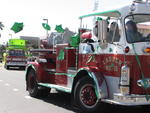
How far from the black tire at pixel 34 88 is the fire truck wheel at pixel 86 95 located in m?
2.99

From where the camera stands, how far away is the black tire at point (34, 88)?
10.9 meters

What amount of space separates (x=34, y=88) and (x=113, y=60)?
14.6 ft

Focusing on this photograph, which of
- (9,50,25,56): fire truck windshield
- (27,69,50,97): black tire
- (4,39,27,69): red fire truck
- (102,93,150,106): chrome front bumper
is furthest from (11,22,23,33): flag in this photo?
(9,50,25,56): fire truck windshield

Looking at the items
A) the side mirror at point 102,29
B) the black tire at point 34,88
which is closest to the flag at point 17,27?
the black tire at point 34,88

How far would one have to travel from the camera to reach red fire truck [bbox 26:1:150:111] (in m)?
6.88

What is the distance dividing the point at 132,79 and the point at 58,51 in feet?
11.2

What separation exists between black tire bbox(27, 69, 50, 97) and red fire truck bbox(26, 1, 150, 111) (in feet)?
7.14

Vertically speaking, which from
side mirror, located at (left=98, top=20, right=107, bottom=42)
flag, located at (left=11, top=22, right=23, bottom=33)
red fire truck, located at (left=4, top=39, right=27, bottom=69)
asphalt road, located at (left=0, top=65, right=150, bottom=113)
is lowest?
asphalt road, located at (left=0, top=65, right=150, bottom=113)

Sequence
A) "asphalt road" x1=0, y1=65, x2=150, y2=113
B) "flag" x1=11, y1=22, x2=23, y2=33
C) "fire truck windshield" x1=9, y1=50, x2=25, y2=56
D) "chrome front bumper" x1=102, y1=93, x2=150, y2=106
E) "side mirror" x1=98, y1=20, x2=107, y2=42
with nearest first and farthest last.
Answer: "chrome front bumper" x1=102, y1=93, x2=150, y2=106
"side mirror" x1=98, y1=20, x2=107, y2=42
"asphalt road" x1=0, y1=65, x2=150, y2=113
"flag" x1=11, y1=22, x2=23, y2=33
"fire truck windshield" x1=9, y1=50, x2=25, y2=56

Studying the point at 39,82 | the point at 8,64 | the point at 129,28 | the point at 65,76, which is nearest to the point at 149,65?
the point at 129,28

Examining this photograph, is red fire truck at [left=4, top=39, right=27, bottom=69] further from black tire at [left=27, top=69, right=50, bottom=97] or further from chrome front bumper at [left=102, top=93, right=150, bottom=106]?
chrome front bumper at [left=102, top=93, right=150, bottom=106]

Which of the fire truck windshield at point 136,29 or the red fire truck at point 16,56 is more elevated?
the fire truck windshield at point 136,29

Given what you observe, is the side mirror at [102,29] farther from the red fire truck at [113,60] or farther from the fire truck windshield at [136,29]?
the fire truck windshield at [136,29]

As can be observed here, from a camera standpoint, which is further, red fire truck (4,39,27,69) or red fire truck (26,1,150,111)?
red fire truck (4,39,27,69)
